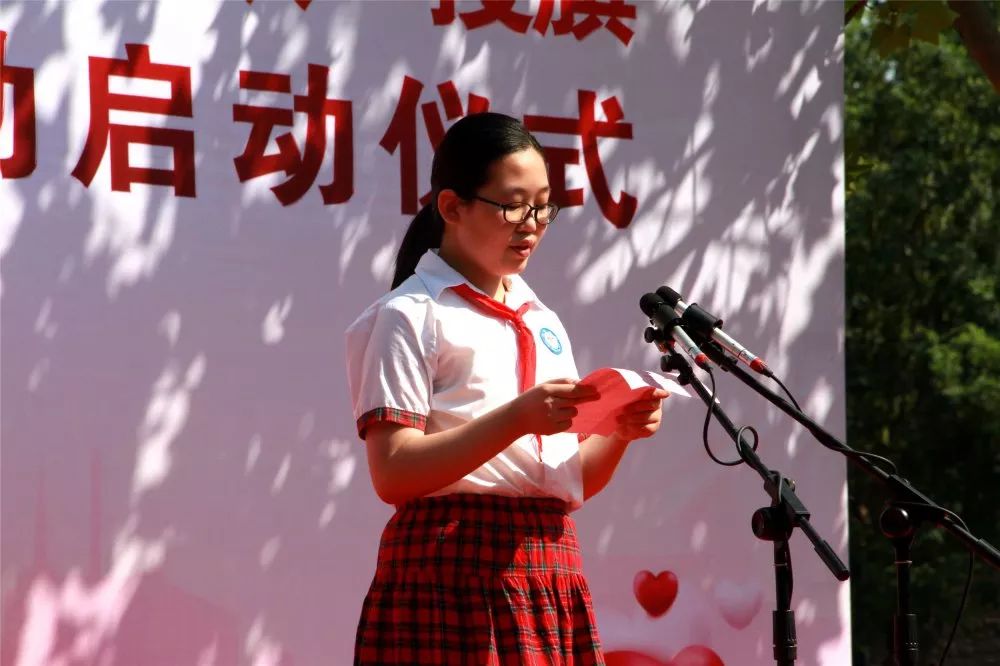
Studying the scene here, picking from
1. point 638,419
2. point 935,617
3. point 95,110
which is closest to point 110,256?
point 95,110

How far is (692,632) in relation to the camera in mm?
3631

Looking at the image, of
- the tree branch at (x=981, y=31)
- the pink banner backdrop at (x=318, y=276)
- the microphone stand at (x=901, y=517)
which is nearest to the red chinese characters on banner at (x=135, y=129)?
the pink banner backdrop at (x=318, y=276)

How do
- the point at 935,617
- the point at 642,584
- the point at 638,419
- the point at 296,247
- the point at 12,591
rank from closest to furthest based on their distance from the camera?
the point at 638,419 → the point at 12,591 → the point at 296,247 → the point at 642,584 → the point at 935,617

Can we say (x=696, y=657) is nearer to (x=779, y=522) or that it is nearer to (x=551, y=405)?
Answer: (x=779, y=522)

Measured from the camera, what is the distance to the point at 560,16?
3.60 metres

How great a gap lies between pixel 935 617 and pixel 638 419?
342 inches

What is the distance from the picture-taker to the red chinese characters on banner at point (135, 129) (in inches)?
118

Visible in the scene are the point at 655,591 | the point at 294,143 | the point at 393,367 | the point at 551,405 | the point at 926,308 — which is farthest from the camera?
the point at 926,308

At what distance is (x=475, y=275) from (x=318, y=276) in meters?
1.31

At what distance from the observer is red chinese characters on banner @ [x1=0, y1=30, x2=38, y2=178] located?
2930 millimetres

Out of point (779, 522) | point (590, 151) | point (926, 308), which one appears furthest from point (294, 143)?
point (926, 308)

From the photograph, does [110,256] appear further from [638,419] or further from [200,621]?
[638,419]

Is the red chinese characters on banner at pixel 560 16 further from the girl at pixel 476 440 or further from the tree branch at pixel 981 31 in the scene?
the girl at pixel 476 440

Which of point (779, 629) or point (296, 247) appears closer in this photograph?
point (779, 629)
